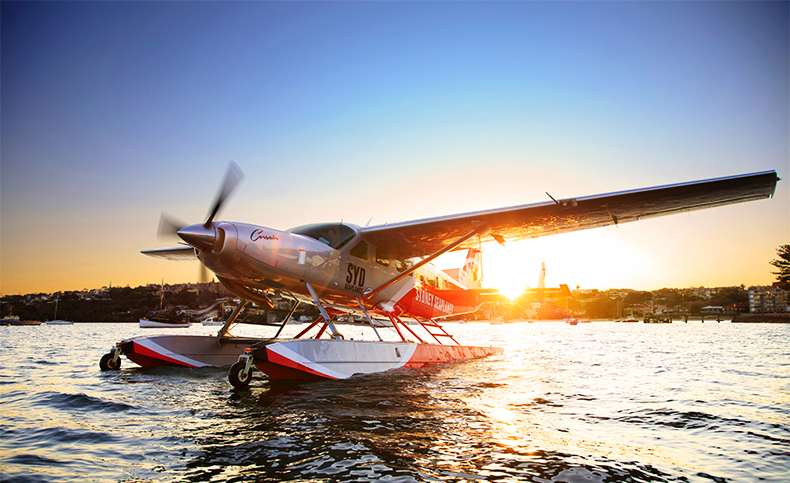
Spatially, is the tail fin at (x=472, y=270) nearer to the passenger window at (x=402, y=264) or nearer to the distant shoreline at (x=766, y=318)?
the passenger window at (x=402, y=264)

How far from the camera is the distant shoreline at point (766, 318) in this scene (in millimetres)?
88688

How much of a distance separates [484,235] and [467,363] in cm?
516

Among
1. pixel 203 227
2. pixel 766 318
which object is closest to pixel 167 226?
pixel 203 227

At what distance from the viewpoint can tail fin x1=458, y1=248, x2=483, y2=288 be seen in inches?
716

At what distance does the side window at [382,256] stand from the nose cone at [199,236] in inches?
177

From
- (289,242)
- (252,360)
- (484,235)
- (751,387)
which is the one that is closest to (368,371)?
(252,360)

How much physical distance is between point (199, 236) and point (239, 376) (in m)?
2.55

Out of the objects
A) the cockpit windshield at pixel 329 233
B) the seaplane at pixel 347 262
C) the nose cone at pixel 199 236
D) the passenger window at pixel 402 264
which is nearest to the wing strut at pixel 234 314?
the seaplane at pixel 347 262

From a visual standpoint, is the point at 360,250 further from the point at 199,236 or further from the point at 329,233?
the point at 199,236

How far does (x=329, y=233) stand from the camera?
9508mm

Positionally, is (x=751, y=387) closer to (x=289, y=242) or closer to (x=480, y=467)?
(x=480, y=467)

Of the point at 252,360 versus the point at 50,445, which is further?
the point at 252,360

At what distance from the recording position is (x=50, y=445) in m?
4.02

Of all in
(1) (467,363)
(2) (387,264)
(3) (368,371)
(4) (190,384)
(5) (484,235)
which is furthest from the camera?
(1) (467,363)
